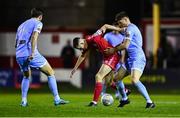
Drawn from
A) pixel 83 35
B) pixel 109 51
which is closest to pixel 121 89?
pixel 109 51

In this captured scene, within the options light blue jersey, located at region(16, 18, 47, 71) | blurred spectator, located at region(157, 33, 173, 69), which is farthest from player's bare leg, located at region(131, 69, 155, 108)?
blurred spectator, located at region(157, 33, 173, 69)

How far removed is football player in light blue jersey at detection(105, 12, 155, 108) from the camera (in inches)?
811

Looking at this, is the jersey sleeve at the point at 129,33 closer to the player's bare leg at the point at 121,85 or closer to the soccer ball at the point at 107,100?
the soccer ball at the point at 107,100

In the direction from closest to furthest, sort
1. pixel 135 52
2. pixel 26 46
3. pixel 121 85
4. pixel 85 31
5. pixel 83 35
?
1. pixel 135 52
2. pixel 26 46
3. pixel 121 85
4. pixel 83 35
5. pixel 85 31

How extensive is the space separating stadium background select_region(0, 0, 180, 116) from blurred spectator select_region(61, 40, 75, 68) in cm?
59

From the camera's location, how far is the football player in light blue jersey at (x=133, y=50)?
2061 centimetres

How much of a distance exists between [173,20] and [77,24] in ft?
23.0

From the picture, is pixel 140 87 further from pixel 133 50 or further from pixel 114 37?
pixel 114 37

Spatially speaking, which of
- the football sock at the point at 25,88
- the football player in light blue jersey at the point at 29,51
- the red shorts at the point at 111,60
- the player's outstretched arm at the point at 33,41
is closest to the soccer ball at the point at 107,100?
the red shorts at the point at 111,60

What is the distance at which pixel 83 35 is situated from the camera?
4394cm

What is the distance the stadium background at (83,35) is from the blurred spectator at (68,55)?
1.95 feet

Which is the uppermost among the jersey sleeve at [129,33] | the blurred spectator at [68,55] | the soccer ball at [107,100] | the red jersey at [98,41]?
the jersey sleeve at [129,33]

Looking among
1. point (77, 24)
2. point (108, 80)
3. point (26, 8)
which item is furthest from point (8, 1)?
point (108, 80)

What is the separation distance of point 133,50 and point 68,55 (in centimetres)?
1992
